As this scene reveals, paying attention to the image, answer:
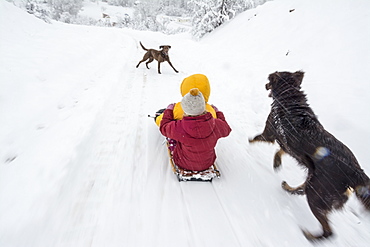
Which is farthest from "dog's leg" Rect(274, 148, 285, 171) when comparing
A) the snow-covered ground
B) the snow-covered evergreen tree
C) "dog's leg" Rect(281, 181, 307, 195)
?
the snow-covered evergreen tree

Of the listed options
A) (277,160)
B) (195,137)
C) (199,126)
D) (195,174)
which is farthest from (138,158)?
(277,160)

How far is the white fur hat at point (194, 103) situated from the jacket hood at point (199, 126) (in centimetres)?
6

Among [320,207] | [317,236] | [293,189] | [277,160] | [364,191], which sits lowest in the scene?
[317,236]

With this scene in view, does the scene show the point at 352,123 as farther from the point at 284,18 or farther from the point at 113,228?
the point at 284,18

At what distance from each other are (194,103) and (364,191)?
1444 mm

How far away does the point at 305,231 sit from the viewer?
156 cm

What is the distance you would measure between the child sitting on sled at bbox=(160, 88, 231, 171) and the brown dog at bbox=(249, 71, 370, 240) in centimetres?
65

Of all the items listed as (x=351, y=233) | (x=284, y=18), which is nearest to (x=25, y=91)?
(x=351, y=233)

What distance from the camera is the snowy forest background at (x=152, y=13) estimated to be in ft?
47.3

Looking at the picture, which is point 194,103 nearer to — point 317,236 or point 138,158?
point 138,158

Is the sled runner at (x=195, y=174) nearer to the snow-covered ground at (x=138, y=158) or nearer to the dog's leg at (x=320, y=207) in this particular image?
the snow-covered ground at (x=138, y=158)

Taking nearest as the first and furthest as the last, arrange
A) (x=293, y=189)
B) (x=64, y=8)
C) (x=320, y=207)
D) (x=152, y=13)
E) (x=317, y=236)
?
(x=320, y=207) → (x=317, y=236) → (x=293, y=189) → (x=64, y=8) → (x=152, y=13)

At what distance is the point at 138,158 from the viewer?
219 cm

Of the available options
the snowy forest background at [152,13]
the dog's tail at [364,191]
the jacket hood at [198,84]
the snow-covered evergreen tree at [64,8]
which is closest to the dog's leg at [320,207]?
the dog's tail at [364,191]
